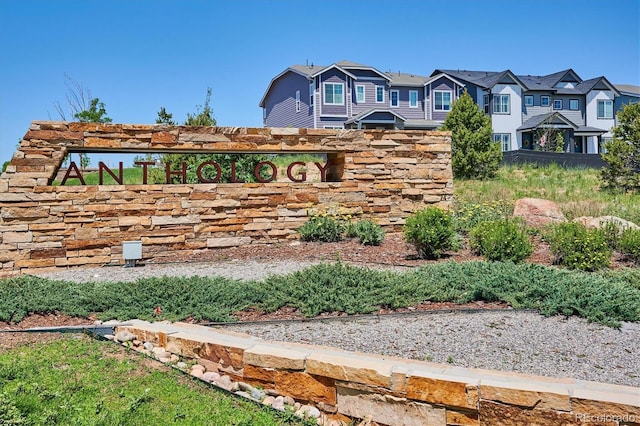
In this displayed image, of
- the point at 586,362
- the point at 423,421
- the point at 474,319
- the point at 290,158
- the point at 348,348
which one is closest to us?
the point at 423,421

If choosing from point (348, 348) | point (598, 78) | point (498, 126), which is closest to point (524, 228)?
point (348, 348)

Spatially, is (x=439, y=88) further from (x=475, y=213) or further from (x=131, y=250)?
(x=131, y=250)

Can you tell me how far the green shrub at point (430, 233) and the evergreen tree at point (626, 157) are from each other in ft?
34.0

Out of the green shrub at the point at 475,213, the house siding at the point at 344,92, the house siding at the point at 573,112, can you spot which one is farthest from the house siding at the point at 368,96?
the green shrub at the point at 475,213

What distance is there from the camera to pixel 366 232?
9.41 metres

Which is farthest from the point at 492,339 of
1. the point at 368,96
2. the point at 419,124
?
the point at 419,124

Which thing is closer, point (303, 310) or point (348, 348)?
point (348, 348)

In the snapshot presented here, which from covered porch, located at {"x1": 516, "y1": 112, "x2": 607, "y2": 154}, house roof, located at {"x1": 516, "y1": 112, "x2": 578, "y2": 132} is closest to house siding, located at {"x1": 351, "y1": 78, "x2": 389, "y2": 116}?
house roof, located at {"x1": 516, "y1": 112, "x2": 578, "y2": 132}

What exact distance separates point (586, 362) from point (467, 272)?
99.5 inches

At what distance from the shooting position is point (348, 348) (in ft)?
13.8

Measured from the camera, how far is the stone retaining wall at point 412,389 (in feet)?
9.36

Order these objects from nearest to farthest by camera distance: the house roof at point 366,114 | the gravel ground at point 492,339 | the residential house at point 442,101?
the gravel ground at point 492,339 → the house roof at point 366,114 → the residential house at point 442,101

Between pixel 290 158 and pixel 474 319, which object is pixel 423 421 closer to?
pixel 474 319

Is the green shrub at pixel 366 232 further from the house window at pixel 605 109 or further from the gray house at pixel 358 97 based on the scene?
the house window at pixel 605 109
